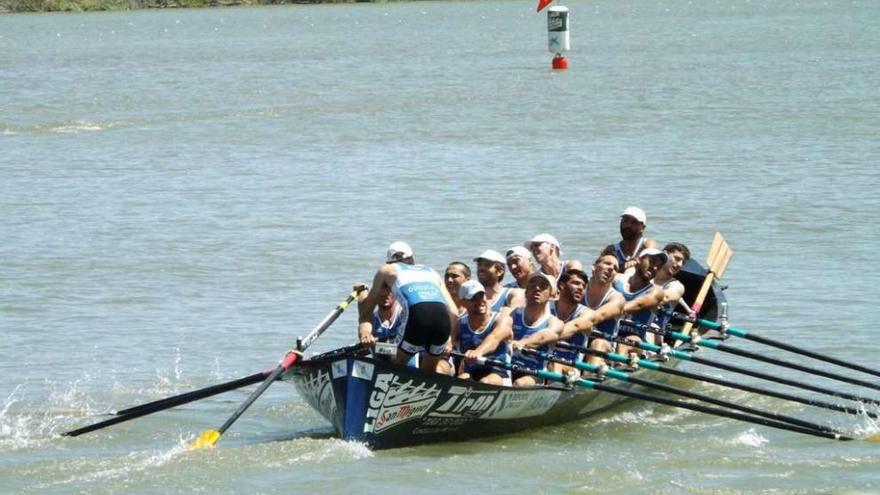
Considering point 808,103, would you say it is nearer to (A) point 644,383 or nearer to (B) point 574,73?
(B) point 574,73

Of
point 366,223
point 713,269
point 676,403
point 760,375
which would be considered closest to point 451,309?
point 676,403

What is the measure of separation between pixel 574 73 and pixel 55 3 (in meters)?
58.5

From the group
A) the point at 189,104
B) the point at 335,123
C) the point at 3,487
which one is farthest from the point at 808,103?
the point at 3,487

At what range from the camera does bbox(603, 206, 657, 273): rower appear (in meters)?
14.0

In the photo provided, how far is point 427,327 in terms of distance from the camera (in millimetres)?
10828

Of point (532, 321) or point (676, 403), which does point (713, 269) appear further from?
point (532, 321)

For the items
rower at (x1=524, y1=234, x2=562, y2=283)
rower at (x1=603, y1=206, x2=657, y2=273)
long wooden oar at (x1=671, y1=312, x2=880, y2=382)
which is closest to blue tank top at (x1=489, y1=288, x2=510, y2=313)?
rower at (x1=524, y1=234, x2=562, y2=283)

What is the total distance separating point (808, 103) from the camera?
34531mm

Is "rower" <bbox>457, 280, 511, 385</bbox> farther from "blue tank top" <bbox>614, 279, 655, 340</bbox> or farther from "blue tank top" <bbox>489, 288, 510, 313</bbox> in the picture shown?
"blue tank top" <bbox>614, 279, 655, 340</bbox>

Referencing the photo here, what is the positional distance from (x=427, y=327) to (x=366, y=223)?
11370mm

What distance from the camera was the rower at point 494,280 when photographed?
39.4ft

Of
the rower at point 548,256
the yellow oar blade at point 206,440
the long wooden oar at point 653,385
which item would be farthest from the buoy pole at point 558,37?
the yellow oar blade at point 206,440

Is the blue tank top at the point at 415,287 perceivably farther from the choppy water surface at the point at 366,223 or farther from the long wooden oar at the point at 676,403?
the choppy water surface at the point at 366,223

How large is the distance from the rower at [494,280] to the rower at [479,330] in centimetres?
21
